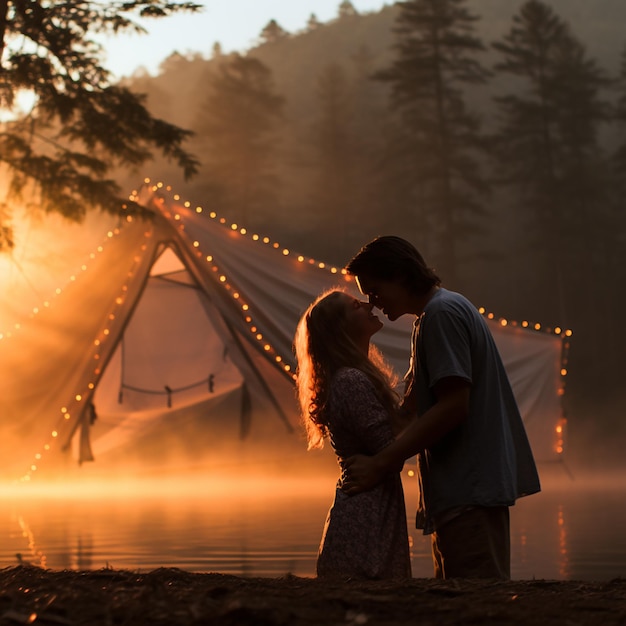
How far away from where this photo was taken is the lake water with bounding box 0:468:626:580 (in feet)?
16.3

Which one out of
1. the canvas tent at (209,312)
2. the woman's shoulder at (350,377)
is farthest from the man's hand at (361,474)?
the canvas tent at (209,312)

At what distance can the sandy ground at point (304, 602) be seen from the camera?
1.67 m

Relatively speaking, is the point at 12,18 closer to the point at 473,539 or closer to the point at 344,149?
the point at 473,539

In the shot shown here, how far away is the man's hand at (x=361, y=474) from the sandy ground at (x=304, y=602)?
0.40 m

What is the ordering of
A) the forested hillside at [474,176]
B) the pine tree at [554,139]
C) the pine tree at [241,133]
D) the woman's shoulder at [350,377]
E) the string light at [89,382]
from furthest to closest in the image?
the pine tree at [241,133]
the pine tree at [554,139]
the forested hillside at [474,176]
the string light at [89,382]
the woman's shoulder at [350,377]

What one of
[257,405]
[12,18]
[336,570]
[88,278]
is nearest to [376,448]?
[336,570]

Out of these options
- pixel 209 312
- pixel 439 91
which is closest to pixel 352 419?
pixel 209 312

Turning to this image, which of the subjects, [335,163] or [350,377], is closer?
[350,377]

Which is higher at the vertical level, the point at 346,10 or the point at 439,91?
the point at 346,10

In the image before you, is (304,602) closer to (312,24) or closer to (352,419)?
(352,419)

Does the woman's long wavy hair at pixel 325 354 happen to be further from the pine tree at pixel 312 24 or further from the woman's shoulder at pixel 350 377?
the pine tree at pixel 312 24

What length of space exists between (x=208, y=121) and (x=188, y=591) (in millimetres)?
37073

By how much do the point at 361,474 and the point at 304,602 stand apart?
78 cm

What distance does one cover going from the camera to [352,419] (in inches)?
105
